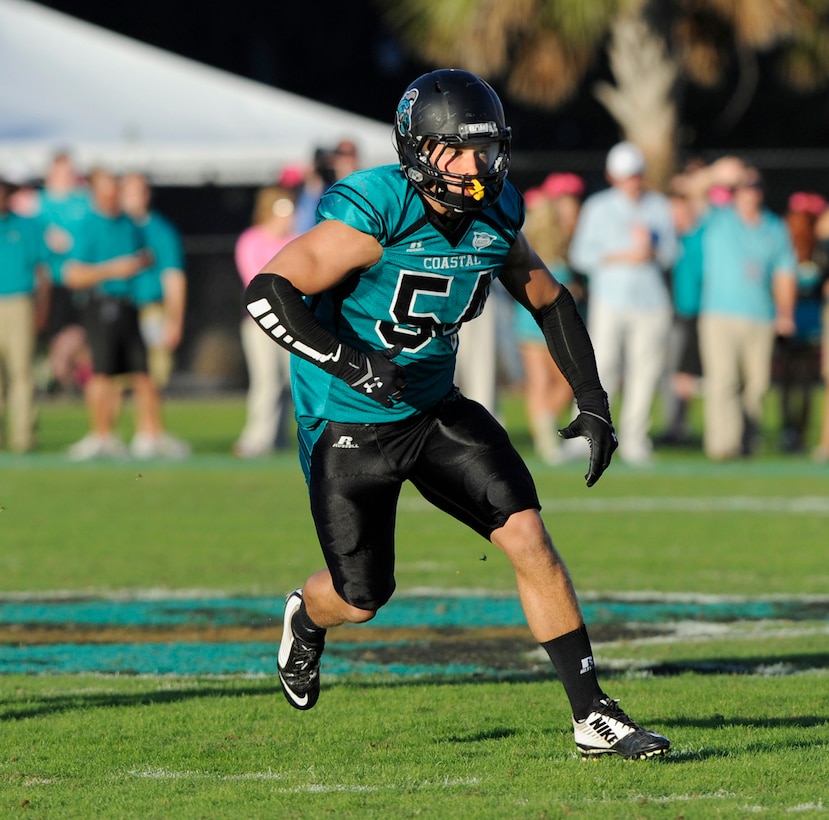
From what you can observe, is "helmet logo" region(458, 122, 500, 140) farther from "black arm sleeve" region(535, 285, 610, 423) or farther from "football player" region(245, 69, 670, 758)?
"black arm sleeve" region(535, 285, 610, 423)

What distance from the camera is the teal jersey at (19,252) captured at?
48.8 feet

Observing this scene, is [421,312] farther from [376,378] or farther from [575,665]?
[575,665]

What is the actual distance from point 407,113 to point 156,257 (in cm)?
974

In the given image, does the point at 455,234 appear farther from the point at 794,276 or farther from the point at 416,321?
the point at 794,276

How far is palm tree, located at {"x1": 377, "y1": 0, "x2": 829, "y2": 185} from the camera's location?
21.1 m

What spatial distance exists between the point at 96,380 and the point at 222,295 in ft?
26.8

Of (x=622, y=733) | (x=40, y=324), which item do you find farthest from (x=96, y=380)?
(x=622, y=733)

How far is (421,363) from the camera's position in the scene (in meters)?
5.54

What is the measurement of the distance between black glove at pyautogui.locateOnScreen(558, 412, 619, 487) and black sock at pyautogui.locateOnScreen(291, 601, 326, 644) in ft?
3.39

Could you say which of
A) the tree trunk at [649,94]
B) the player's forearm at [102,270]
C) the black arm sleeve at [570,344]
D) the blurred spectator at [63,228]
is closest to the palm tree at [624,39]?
the tree trunk at [649,94]

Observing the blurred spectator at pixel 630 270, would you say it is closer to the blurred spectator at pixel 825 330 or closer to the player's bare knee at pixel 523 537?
the blurred spectator at pixel 825 330

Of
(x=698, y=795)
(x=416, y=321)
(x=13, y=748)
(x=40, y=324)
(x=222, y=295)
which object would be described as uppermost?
(x=416, y=321)

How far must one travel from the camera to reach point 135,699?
6.06m

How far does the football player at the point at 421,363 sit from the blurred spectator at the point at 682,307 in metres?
9.46
